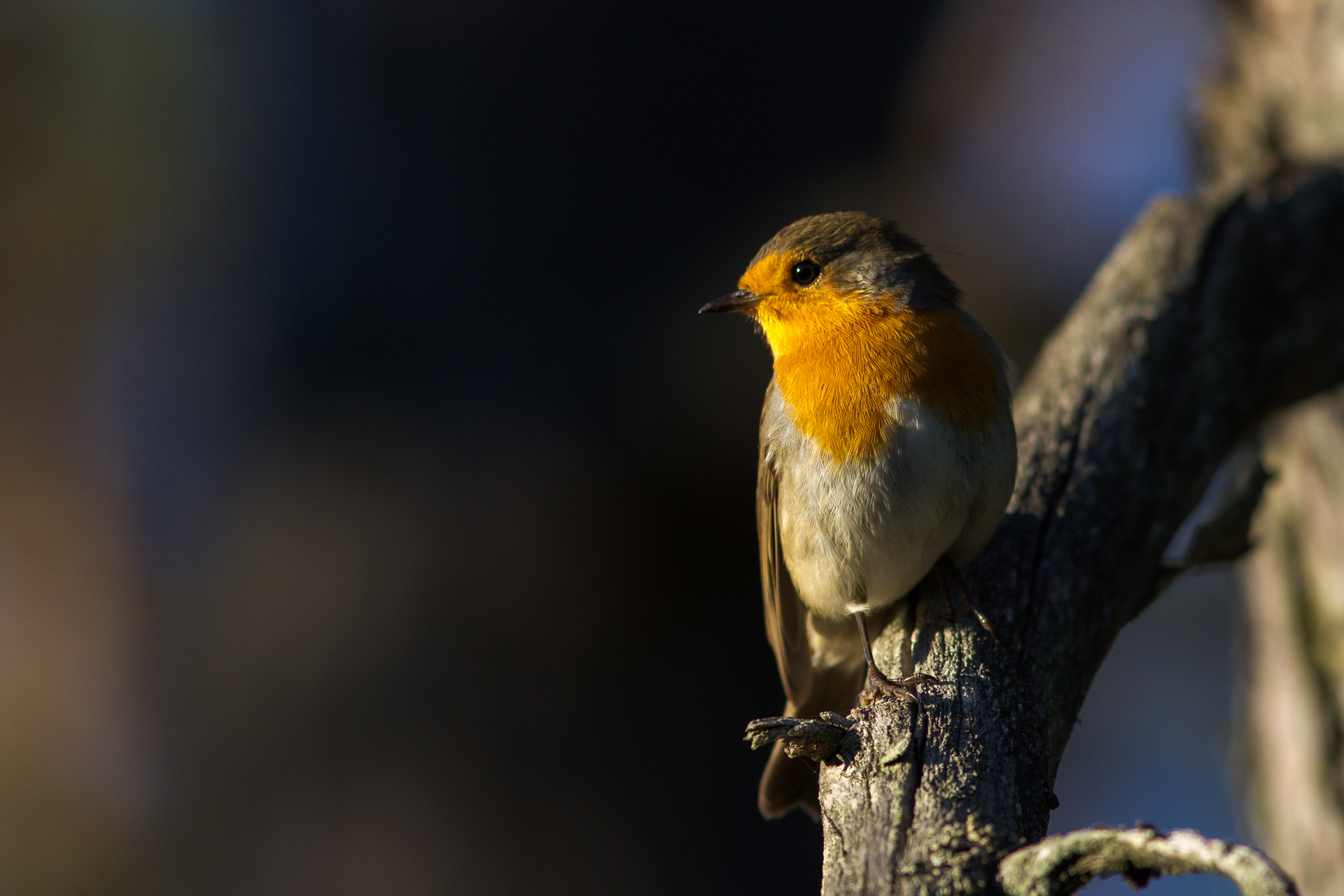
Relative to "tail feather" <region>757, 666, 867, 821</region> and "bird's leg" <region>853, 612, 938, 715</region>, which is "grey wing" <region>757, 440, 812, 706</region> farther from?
"bird's leg" <region>853, 612, 938, 715</region>

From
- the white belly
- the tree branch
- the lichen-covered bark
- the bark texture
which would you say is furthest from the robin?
the bark texture

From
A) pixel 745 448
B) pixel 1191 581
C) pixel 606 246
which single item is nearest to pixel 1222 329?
pixel 745 448

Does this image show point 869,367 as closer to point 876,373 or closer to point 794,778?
point 876,373

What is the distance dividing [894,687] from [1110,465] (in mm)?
962

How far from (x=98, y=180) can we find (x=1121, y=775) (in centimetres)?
925

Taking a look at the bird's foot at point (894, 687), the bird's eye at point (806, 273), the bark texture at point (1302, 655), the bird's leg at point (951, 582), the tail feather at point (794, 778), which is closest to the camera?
the bird's foot at point (894, 687)

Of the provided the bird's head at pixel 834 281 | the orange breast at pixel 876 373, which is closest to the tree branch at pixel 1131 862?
the orange breast at pixel 876 373

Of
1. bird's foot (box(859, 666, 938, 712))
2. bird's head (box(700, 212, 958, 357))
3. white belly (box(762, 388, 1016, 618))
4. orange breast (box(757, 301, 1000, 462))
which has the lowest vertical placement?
bird's foot (box(859, 666, 938, 712))

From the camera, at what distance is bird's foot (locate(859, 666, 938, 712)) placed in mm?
1780

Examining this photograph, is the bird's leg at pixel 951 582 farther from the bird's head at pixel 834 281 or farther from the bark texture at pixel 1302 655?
the bark texture at pixel 1302 655

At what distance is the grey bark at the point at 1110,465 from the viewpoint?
60.3 inches

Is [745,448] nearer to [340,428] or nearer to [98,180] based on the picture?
[340,428]

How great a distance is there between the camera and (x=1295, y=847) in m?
3.10

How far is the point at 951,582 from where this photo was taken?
7.53 feet
